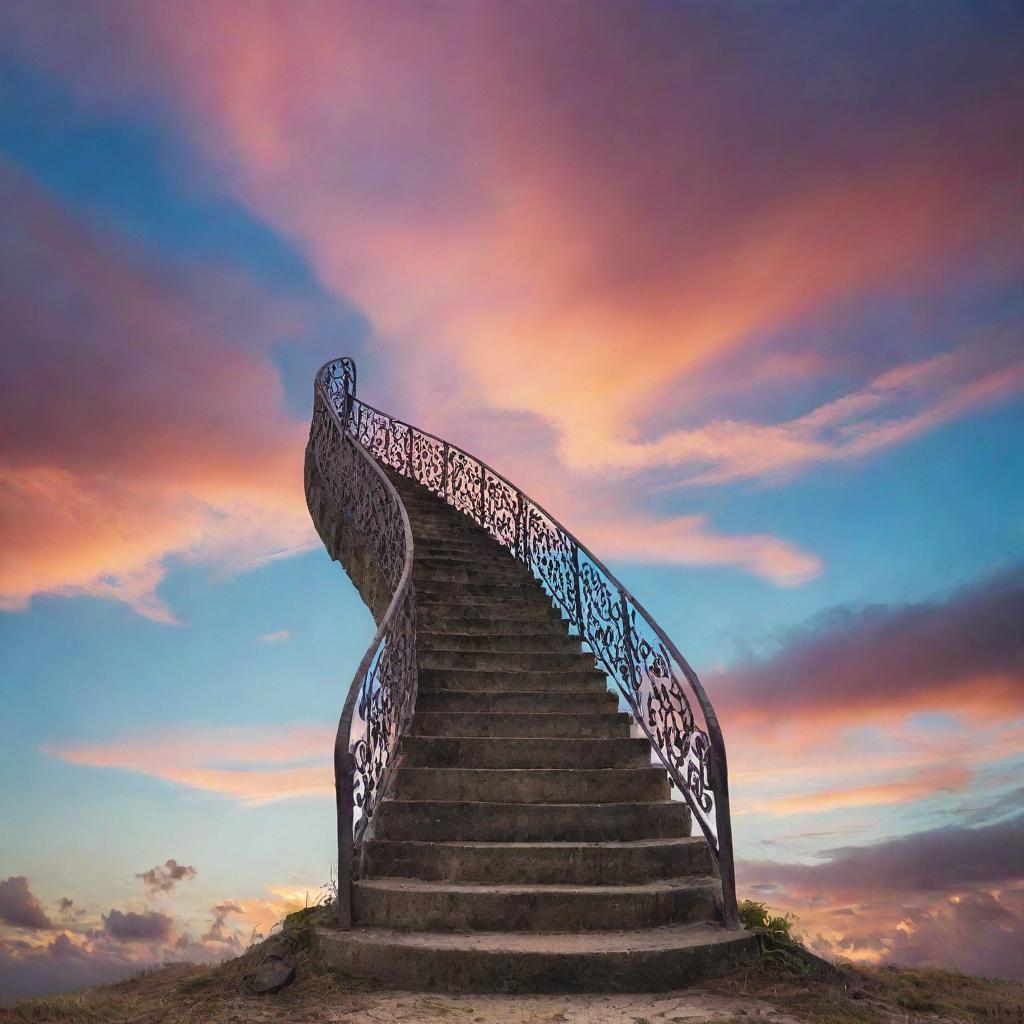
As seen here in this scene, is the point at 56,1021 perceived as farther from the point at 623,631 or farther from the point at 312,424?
the point at 312,424

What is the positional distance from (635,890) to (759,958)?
83cm

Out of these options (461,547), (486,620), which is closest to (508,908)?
(486,620)

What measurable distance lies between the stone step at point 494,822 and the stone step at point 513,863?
243mm

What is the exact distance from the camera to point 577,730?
744cm

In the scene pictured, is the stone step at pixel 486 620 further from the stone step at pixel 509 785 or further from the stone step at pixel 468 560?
the stone step at pixel 509 785

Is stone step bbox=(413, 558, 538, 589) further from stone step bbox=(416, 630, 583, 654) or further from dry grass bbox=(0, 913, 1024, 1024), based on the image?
dry grass bbox=(0, 913, 1024, 1024)

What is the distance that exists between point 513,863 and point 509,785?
2.60 feet

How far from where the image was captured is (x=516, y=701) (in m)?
7.64

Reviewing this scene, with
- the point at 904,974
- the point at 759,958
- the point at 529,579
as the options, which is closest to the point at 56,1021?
the point at 759,958

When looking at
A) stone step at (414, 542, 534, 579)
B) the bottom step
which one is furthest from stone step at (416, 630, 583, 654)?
the bottom step

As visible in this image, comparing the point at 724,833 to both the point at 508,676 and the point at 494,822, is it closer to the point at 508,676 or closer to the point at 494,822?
the point at 494,822

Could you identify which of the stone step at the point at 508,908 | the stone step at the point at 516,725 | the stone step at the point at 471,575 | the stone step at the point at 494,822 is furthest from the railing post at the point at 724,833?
the stone step at the point at 471,575

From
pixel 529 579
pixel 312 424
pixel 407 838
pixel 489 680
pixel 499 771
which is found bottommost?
pixel 407 838

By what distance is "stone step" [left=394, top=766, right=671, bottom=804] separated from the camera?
6504 millimetres
